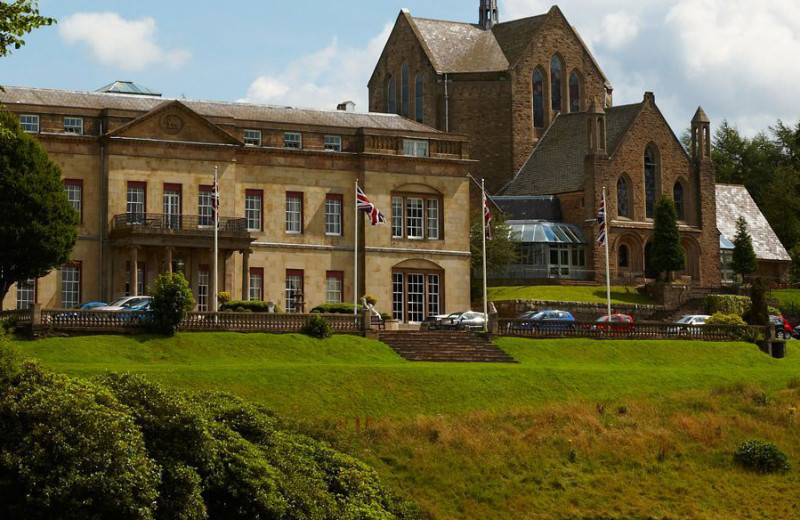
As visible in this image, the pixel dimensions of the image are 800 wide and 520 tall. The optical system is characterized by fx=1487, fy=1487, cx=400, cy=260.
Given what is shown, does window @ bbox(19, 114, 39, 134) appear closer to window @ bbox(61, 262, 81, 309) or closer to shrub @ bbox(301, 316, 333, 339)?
window @ bbox(61, 262, 81, 309)

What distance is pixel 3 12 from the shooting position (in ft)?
96.3

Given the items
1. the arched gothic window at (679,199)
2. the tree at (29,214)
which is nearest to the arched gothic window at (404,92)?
the arched gothic window at (679,199)

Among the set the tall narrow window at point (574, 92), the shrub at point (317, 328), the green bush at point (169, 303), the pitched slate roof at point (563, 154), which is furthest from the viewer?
the tall narrow window at point (574, 92)

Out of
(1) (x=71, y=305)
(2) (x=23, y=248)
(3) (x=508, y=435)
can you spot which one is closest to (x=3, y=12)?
(3) (x=508, y=435)

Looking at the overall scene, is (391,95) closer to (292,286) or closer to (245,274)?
(292,286)

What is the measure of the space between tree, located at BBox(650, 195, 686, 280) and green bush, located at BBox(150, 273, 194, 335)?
137 ft

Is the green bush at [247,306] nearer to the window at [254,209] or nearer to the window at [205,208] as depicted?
the window at [205,208]

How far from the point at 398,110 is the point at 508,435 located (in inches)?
2452

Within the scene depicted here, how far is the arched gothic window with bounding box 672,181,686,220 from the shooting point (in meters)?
94.2

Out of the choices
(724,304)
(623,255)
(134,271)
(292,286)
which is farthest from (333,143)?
(623,255)

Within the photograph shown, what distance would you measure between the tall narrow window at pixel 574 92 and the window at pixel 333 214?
35.4 meters

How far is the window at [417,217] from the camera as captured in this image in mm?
70312

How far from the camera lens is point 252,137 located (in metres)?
68.2

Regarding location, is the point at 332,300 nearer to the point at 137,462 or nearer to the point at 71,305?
the point at 71,305
